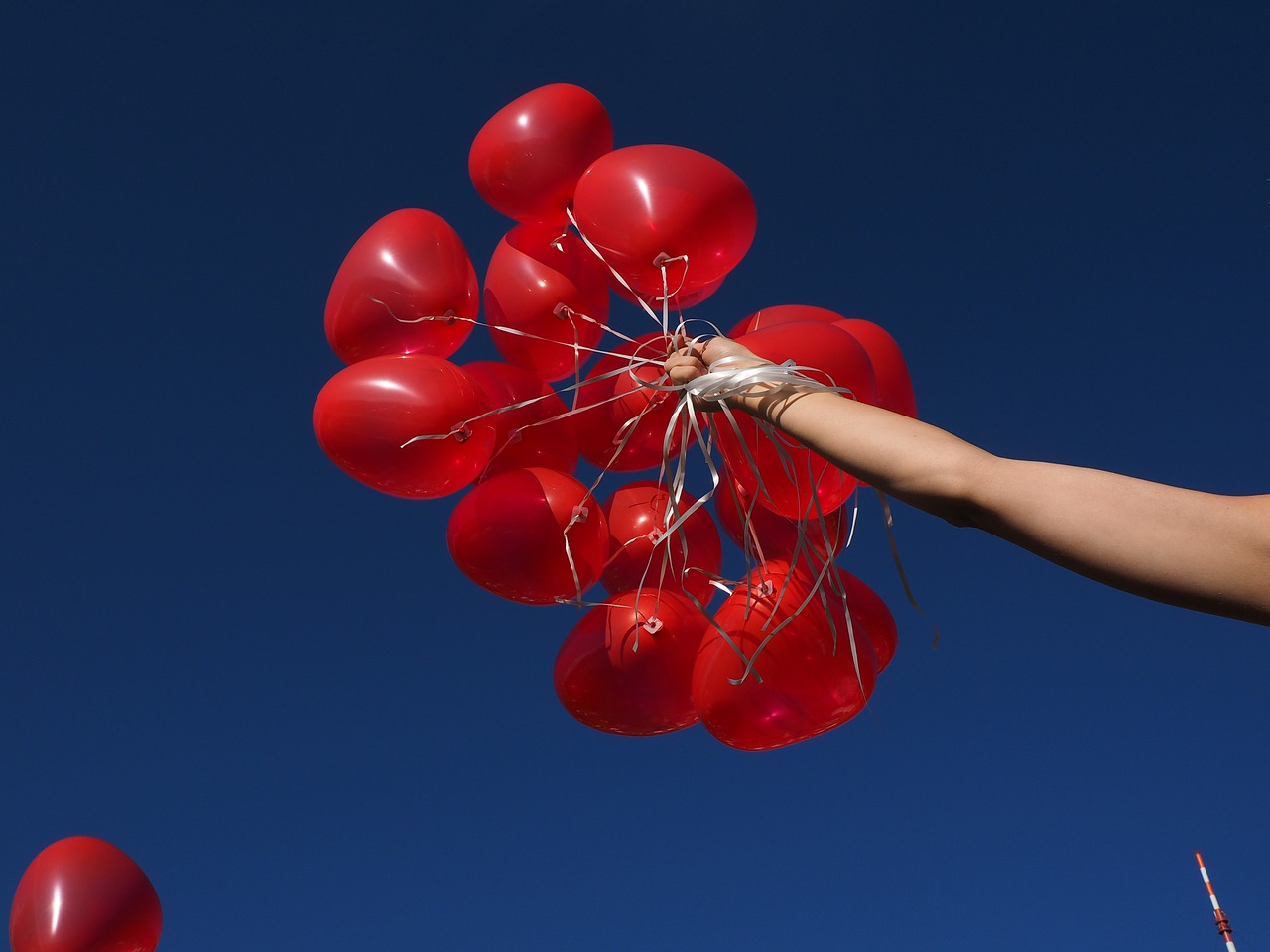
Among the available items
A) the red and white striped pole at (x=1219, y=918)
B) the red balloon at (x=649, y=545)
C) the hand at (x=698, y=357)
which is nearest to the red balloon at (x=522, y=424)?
the red balloon at (x=649, y=545)

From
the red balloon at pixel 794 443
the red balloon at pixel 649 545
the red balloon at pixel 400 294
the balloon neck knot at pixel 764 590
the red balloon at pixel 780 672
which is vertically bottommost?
the red balloon at pixel 780 672

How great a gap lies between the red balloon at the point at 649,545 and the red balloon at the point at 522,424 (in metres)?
0.23

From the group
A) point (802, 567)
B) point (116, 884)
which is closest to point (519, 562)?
point (802, 567)

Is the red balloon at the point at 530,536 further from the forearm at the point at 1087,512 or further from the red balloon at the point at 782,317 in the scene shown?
the forearm at the point at 1087,512

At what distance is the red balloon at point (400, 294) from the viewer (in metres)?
3.26

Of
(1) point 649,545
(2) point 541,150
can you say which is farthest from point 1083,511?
(2) point 541,150

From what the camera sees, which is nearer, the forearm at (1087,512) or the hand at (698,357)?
the forearm at (1087,512)

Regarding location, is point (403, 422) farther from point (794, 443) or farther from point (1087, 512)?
point (1087, 512)

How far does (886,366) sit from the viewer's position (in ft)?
10.0

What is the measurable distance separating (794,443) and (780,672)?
0.63m

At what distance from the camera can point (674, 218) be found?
2936 millimetres

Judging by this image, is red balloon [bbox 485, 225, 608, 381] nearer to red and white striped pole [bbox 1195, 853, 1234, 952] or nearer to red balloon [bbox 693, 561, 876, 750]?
red balloon [bbox 693, 561, 876, 750]

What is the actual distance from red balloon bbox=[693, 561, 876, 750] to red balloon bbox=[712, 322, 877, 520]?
240 mm

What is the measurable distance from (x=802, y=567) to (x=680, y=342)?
65cm
